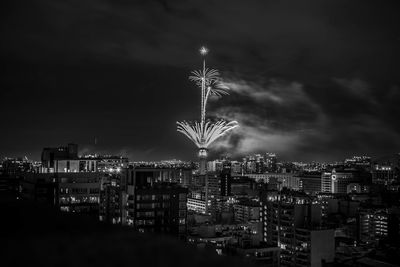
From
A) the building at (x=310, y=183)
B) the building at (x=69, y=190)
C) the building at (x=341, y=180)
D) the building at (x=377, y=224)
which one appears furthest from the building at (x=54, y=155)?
the building at (x=310, y=183)

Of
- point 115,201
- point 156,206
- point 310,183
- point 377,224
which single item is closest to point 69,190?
point 115,201

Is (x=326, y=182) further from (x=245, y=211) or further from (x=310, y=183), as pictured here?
(x=245, y=211)

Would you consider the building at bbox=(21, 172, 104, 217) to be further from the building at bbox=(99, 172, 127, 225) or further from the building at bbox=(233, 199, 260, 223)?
the building at bbox=(233, 199, 260, 223)

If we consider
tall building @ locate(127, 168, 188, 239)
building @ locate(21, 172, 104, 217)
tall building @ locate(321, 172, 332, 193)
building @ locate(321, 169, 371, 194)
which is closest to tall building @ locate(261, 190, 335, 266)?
tall building @ locate(127, 168, 188, 239)

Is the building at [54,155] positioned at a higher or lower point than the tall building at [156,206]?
higher

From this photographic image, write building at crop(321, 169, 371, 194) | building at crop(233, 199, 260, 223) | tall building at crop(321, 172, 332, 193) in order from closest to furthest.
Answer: building at crop(233, 199, 260, 223)
building at crop(321, 169, 371, 194)
tall building at crop(321, 172, 332, 193)

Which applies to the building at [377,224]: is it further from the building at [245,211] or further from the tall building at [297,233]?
the tall building at [297,233]

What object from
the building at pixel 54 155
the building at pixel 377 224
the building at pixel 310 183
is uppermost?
the building at pixel 54 155

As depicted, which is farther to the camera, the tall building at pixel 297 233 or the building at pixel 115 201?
the tall building at pixel 297 233

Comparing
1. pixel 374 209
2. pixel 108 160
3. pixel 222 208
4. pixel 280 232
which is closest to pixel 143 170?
pixel 280 232

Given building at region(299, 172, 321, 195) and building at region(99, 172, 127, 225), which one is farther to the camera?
building at region(299, 172, 321, 195)

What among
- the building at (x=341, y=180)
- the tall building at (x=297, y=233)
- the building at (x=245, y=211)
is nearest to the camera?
the tall building at (x=297, y=233)
